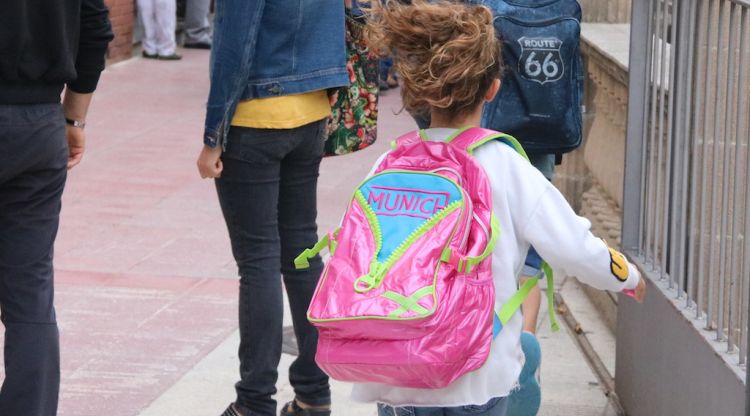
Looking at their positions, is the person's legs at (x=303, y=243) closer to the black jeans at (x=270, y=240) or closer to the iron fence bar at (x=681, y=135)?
the black jeans at (x=270, y=240)

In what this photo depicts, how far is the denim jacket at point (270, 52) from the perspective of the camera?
3.91 metres

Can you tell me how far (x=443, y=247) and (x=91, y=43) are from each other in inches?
60.1

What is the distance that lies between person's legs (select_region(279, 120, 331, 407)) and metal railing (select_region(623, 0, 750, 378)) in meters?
1.02

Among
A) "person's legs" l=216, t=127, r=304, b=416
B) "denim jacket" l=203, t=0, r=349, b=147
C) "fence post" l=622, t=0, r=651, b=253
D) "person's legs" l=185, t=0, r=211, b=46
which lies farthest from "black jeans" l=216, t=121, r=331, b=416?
"person's legs" l=185, t=0, r=211, b=46

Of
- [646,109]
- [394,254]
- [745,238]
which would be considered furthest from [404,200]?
[646,109]

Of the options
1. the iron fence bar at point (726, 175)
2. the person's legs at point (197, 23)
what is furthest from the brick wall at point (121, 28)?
the iron fence bar at point (726, 175)

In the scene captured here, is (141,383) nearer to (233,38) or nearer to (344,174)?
(233,38)

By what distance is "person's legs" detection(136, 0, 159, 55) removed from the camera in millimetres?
15164

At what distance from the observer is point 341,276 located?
285 cm

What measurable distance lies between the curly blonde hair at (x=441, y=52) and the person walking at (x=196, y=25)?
1357 cm

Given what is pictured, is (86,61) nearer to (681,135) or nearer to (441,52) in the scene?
(441,52)

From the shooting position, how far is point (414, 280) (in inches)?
109

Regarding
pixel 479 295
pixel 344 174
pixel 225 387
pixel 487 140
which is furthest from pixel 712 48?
pixel 344 174

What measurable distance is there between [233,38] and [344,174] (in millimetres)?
5319
